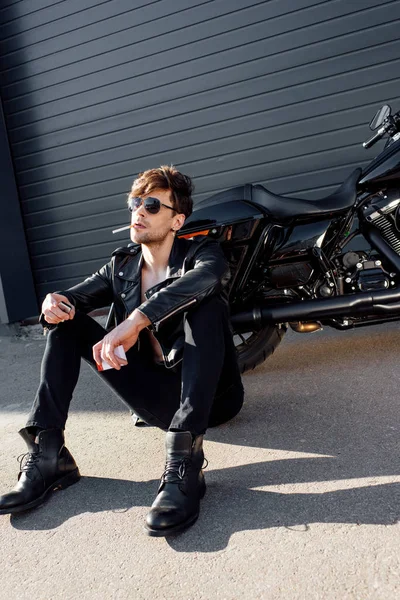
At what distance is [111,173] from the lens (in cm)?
556

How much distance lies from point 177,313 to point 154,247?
0.53 metres

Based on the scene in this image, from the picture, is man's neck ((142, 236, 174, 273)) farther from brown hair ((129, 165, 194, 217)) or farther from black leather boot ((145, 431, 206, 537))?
black leather boot ((145, 431, 206, 537))

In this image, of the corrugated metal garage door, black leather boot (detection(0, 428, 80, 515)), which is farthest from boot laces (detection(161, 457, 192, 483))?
the corrugated metal garage door

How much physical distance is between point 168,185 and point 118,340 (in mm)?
825

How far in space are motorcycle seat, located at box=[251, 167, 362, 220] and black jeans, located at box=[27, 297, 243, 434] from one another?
1084 millimetres

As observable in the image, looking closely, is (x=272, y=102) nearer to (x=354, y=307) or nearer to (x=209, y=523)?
(x=354, y=307)

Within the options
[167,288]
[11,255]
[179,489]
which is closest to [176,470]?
[179,489]

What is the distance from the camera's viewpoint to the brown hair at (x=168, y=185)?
2453mm

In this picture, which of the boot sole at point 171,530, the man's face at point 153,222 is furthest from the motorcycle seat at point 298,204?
the boot sole at point 171,530

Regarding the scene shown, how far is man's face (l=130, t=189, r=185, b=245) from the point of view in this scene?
8.00ft

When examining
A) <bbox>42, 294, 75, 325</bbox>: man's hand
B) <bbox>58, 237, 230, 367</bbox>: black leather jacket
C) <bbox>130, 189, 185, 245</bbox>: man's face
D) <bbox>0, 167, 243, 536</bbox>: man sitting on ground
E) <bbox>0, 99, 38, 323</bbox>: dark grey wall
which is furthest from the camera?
<bbox>0, 99, 38, 323</bbox>: dark grey wall

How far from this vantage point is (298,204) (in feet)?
10.2

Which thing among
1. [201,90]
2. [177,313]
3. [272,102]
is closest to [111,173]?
[201,90]

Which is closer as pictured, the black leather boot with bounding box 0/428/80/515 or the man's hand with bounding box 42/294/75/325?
the black leather boot with bounding box 0/428/80/515
